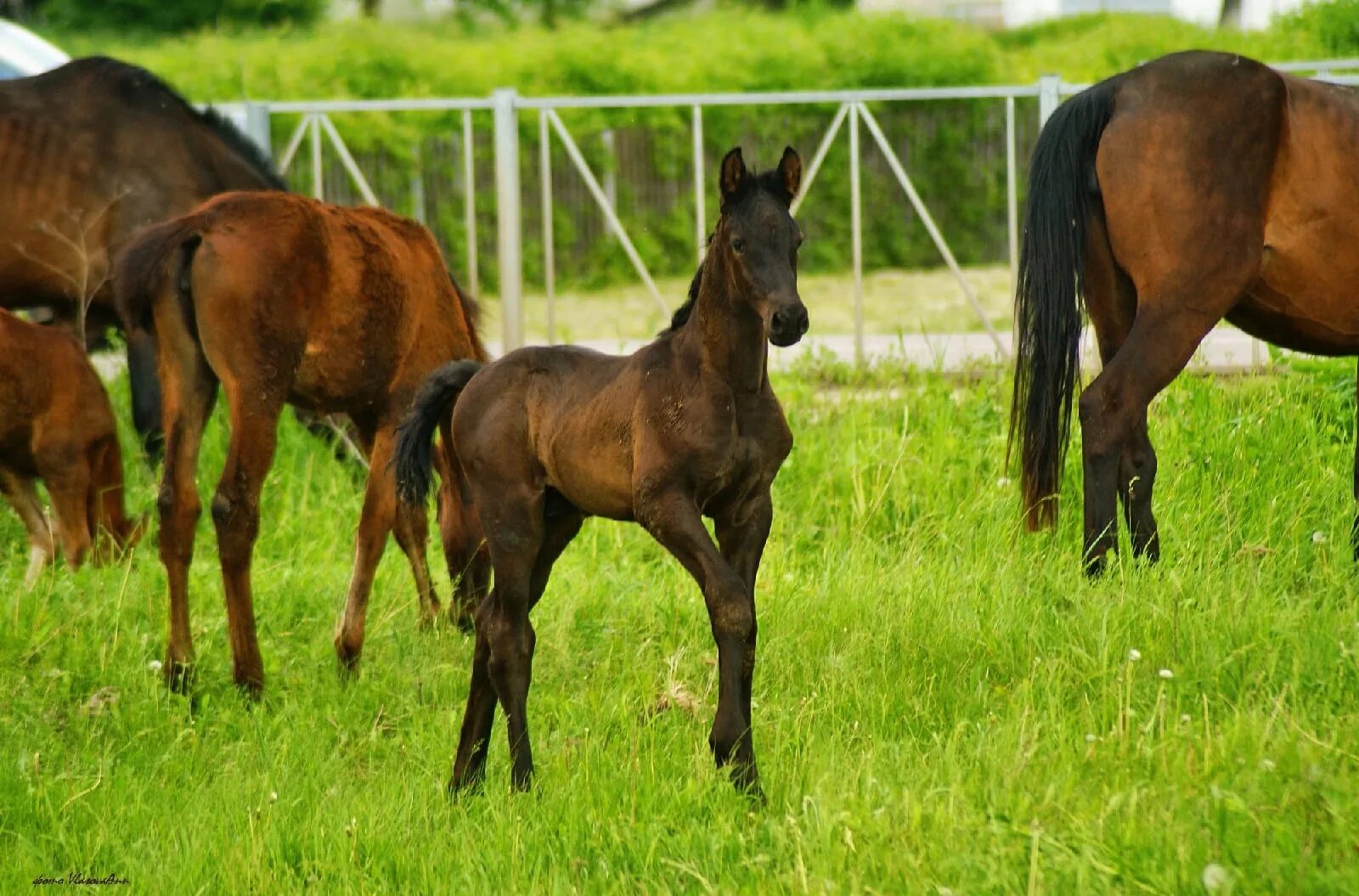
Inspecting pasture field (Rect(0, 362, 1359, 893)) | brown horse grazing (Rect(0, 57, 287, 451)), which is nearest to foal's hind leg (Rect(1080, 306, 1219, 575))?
pasture field (Rect(0, 362, 1359, 893))

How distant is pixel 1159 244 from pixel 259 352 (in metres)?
3.11

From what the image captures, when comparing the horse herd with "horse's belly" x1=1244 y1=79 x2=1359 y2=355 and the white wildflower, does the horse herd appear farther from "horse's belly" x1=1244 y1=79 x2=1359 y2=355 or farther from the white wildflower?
the white wildflower

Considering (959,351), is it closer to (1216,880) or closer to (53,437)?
(53,437)

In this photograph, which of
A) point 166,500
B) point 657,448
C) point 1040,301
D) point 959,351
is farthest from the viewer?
point 959,351

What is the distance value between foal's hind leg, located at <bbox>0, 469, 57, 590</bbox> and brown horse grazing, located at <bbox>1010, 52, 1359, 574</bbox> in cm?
405

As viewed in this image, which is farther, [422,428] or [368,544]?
[368,544]

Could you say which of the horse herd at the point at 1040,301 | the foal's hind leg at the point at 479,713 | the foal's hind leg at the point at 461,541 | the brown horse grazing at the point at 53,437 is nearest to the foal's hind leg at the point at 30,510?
the brown horse grazing at the point at 53,437

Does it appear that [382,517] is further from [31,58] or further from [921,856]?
[31,58]

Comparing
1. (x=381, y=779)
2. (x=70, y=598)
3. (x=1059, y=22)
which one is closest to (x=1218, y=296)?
(x=381, y=779)

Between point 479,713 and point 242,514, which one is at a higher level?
point 242,514

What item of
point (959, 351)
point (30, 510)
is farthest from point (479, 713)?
point (959, 351)

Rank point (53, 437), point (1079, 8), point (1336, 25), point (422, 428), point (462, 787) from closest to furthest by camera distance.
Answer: point (462, 787) < point (422, 428) < point (53, 437) < point (1336, 25) < point (1079, 8)

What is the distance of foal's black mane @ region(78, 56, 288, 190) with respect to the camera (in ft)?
26.9

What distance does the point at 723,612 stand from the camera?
3.96 m
